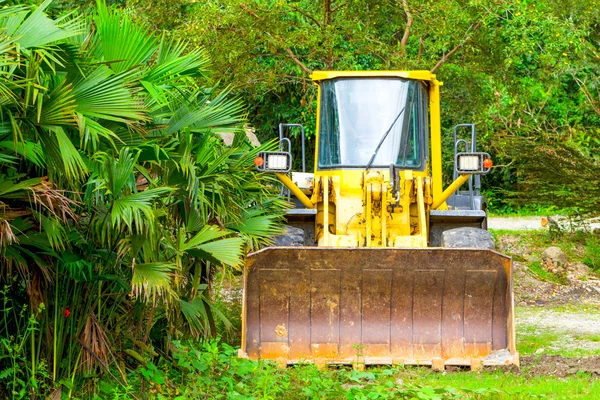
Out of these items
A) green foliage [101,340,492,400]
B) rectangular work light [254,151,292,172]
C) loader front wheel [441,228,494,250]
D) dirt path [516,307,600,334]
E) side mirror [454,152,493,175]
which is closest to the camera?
green foliage [101,340,492,400]

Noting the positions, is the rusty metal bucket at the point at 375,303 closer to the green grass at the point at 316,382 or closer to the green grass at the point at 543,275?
the green grass at the point at 316,382

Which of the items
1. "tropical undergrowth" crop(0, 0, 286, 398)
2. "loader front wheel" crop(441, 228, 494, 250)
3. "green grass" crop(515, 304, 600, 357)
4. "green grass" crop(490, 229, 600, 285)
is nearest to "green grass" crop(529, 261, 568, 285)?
"green grass" crop(490, 229, 600, 285)

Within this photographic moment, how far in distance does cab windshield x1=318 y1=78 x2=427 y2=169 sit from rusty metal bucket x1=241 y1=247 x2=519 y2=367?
1.81m

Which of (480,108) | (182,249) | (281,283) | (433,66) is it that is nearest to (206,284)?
(281,283)

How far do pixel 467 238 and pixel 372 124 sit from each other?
161cm

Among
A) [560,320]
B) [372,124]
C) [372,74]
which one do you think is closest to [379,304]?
[372,124]

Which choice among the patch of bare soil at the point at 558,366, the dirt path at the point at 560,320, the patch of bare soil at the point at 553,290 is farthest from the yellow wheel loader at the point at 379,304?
the patch of bare soil at the point at 553,290

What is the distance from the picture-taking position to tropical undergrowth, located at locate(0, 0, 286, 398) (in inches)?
256

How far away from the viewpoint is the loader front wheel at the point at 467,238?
9.77 metres

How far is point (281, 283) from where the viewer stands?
9.01m

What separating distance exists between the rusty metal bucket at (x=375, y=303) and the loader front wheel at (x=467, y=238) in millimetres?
854

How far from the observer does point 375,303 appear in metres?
8.95

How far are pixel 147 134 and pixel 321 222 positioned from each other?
3441 millimetres

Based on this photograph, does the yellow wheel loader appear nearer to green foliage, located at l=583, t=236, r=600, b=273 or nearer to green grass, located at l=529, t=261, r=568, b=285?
green grass, located at l=529, t=261, r=568, b=285
